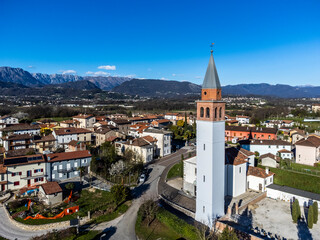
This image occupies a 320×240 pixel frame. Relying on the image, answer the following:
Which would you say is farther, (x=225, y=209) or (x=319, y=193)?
(x=319, y=193)

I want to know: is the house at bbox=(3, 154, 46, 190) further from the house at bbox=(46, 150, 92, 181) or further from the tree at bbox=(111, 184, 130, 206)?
the tree at bbox=(111, 184, 130, 206)

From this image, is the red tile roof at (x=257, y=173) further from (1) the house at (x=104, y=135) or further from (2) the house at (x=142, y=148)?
(1) the house at (x=104, y=135)

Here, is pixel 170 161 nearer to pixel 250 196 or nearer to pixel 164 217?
pixel 250 196

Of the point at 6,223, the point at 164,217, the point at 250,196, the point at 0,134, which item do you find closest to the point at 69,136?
the point at 0,134

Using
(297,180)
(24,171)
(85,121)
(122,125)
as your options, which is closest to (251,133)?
(297,180)

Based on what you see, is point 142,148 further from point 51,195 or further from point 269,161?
point 269,161

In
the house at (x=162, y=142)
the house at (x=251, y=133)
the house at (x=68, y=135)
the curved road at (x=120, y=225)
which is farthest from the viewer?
the house at (x=251, y=133)

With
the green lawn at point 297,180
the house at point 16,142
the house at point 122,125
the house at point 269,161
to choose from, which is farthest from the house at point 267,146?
the house at point 16,142
